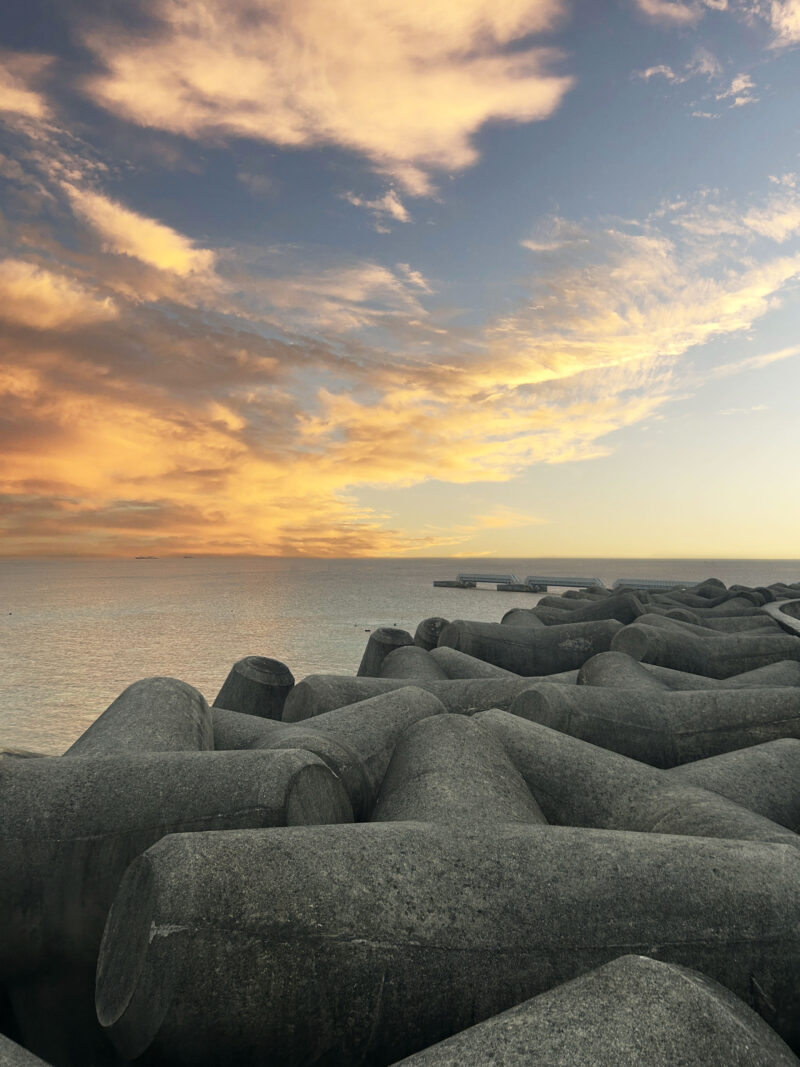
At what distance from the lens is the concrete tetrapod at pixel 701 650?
8750 mm

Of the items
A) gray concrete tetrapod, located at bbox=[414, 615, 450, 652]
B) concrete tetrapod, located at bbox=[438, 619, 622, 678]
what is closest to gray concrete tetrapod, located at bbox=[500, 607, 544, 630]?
gray concrete tetrapod, located at bbox=[414, 615, 450, 652]

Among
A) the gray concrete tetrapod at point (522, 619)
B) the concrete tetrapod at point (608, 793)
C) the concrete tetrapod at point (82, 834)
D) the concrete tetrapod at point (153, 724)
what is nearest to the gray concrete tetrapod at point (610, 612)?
the gray concrete tetrapod at point (522, 619)

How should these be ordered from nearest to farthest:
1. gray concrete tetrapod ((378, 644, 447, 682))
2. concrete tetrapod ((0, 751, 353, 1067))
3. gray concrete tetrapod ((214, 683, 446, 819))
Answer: concrete tetrapod ((0, 751, 353, 1067)) < gray concrete tetrapod ((214, 683, 446, 819)) < gray concrete tetrapod ((378, 644, 447, 682))

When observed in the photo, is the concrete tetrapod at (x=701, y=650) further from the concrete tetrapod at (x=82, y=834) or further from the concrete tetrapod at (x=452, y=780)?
the concrete tetrapod at (x=82, y=834)

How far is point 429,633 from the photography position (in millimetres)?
11789

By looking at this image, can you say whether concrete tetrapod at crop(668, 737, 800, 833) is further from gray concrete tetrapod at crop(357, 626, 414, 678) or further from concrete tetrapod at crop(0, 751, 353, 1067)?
gray concrete tetrapod at crop(357, 626, 414, 678)

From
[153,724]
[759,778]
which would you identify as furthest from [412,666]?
[759,778]

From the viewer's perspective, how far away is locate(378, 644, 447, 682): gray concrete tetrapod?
8367 millimetres

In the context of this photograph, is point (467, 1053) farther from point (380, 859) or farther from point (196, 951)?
point (196, 951)

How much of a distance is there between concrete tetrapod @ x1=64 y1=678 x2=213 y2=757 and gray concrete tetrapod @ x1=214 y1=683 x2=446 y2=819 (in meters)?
A: 0.36

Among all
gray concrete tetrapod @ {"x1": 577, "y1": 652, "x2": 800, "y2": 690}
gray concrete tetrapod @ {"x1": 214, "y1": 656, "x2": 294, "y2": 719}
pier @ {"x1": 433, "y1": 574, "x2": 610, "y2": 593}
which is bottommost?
pier @ {"x1": 433, "y1": 574, "x2": 610, "y2": 593}

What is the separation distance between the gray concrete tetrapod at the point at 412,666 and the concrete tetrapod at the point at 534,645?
1.30m

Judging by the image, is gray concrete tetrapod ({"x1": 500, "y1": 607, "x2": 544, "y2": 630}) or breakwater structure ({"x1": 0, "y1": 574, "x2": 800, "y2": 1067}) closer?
breakwater structure ({"x1": 0, "y1": 574, "x2": 800, "y2": 1067})

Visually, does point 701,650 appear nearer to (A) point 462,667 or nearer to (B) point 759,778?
(A) point 462,667
